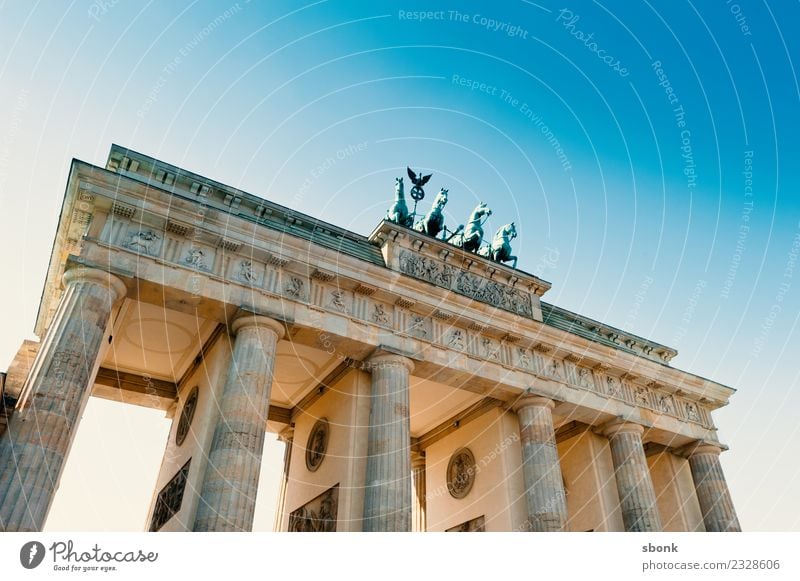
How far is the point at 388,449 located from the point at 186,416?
680cm

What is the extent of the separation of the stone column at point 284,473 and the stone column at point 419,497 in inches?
207

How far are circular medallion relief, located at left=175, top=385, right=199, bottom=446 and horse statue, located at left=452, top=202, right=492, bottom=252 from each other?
454 inches

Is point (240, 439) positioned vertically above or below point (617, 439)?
below

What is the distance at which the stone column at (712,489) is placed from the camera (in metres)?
23.6

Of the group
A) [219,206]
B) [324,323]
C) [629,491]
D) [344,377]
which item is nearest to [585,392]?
[629,491]

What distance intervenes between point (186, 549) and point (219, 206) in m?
13.7

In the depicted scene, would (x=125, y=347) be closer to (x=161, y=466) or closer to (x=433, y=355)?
(x=161, y=466)

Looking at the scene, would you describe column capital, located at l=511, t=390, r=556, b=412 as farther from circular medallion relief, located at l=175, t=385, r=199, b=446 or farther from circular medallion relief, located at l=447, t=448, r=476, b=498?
circular medallion relief, located at l=175, t=385, r=199, b=446

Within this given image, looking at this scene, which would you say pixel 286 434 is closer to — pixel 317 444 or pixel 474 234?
pixel 317 444

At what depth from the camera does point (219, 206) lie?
18922 millimetres

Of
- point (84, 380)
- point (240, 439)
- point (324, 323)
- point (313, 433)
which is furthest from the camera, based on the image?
point (313, 433)

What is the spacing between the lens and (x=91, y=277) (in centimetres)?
1478

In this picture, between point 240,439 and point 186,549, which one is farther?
point 240,439

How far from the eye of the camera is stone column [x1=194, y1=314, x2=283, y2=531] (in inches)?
549
